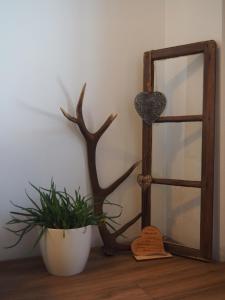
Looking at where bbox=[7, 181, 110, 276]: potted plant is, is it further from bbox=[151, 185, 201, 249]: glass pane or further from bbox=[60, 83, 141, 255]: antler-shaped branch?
bbox=[151, 185, 201, 249]: glass pane

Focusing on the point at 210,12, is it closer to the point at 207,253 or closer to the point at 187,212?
the point at 187,212

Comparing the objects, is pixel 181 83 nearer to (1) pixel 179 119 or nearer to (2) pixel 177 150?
(1) pixel 179 119

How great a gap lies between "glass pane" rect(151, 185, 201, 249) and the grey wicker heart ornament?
350 mm

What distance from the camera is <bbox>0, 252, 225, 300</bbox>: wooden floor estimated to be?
1123 millimetres

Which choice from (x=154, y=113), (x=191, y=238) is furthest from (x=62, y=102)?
(x=191, y=238)

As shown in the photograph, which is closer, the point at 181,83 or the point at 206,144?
the point at 206,144

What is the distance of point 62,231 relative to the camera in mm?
1215

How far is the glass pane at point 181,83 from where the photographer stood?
1.49 metres

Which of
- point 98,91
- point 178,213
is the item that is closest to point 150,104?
point 98,91

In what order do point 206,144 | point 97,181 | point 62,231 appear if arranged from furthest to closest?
point 97,181
point 206,144
point 62,231

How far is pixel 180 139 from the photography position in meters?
1.57

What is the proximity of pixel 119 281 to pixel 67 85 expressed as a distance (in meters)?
0.82

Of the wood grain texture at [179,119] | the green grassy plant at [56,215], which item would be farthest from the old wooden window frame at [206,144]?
the green grassy plant at [56,215]

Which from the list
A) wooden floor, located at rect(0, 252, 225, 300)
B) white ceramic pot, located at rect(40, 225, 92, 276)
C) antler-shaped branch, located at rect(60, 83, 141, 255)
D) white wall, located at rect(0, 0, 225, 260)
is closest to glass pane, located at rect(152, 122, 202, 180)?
white wall, located at rect(0, 0, 225, 260)
